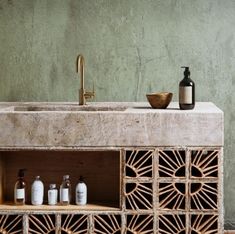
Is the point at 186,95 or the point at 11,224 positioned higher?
the point at 186,95

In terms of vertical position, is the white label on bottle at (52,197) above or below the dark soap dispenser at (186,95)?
below

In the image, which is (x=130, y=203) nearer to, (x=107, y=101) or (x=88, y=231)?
(x=88, y=231)

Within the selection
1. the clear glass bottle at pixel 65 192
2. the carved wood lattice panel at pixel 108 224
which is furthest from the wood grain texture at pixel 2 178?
the carved wood lattice panel at pixel 108 224

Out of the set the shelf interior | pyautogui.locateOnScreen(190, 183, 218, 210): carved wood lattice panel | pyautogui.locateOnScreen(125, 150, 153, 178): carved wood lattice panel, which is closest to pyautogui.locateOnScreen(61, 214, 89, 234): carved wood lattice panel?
the shelf interior

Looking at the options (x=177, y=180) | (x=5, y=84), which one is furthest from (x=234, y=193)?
(x=5, y=84)

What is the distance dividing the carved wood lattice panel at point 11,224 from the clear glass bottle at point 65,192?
28 centimetres

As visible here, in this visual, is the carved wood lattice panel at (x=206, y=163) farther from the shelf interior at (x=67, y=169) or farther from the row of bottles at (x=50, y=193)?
the row of bottles at (x=50, y=193)

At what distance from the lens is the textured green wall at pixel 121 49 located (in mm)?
4336

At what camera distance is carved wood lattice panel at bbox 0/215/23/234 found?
3.65m

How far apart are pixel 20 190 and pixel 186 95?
1170 mm

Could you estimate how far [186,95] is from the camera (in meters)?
3.69

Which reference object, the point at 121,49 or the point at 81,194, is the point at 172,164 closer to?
the point at 81,194

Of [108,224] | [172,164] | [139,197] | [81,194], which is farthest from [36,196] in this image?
[172,164]

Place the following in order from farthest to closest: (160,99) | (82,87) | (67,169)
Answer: (82,87), (67,169), (160,99)
